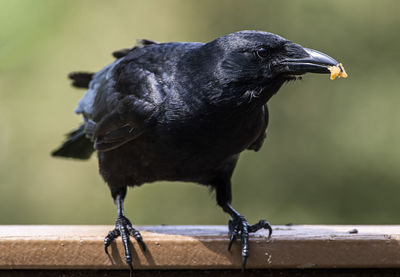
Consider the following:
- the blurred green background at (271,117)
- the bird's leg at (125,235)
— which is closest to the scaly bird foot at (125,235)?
the bird's leg at (125,235)

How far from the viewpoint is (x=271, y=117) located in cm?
669

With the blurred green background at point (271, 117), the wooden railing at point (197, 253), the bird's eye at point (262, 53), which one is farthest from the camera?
the blurred green background at point (271, 117)

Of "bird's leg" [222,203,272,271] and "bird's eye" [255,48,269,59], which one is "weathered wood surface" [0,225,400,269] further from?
"bird's eye" [255,48,269,59]

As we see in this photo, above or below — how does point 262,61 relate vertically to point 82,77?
above

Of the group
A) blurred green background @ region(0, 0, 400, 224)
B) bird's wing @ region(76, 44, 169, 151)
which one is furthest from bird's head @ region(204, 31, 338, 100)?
blurred green background @ region(0, 0, 400, 224)

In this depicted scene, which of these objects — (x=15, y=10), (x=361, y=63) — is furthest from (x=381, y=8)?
(x=15, y=10)

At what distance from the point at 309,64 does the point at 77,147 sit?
2.27 m

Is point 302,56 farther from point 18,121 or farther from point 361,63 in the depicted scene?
point 18,121

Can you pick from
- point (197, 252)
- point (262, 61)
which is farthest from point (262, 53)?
point (197, 252)

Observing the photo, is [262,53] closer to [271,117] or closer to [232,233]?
[232,233]

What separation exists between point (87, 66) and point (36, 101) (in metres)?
0.74

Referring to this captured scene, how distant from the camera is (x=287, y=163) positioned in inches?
264

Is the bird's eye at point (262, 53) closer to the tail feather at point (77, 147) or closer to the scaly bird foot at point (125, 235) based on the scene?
the scaly bird foot at point (125, 235)

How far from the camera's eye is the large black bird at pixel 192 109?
Answer: 3.03 m
